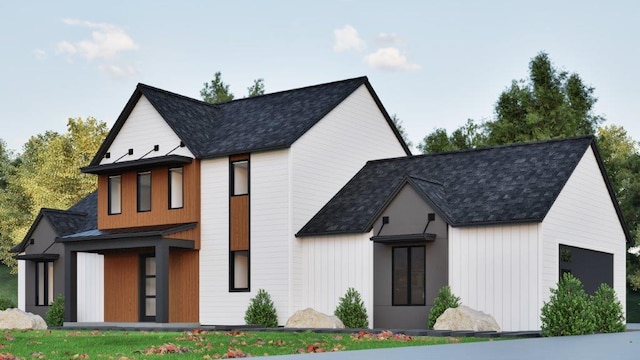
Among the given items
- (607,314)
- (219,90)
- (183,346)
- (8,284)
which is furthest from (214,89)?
(183,346)

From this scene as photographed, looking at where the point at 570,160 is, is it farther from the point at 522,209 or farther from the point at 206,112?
the point at 206,112

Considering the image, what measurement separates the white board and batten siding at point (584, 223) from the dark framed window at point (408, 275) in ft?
12.9

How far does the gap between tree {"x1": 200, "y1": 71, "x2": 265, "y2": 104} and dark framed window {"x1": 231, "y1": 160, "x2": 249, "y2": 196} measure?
30.2 m

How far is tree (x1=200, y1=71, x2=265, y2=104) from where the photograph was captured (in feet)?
211

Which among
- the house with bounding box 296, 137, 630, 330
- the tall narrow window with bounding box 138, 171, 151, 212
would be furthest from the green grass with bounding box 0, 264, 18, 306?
the house with bounding box 296, 137, 630, 330

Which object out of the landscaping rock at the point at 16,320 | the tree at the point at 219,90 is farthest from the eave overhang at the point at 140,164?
the tree at the point at 219,90

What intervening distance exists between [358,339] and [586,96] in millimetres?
35740

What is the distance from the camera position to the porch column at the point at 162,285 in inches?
1280

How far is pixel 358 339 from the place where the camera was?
20.0m

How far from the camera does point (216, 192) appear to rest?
1342 inches

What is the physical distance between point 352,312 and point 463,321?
5.06 m

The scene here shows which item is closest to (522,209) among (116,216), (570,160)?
(570,160)

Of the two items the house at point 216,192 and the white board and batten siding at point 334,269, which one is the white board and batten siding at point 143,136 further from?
the white board and batten siding at point 334,269

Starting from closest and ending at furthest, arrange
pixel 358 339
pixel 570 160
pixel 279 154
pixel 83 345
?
pixel 83 345 → pixel 358 339 → pixel 570 160 → pixel 279 154
